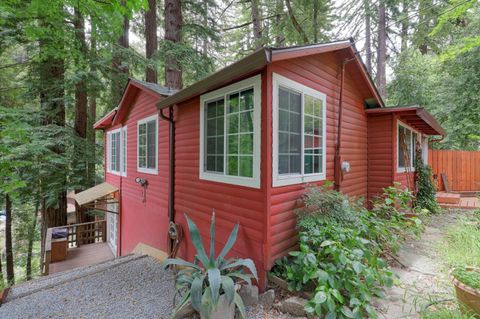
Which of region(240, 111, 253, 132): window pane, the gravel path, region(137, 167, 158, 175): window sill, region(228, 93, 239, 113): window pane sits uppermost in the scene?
region(228, 93, 239, 113): window pane

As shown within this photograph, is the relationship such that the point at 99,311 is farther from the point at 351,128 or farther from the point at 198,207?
the point at 351,128

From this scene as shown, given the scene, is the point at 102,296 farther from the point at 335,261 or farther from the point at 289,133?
the point at 289,133

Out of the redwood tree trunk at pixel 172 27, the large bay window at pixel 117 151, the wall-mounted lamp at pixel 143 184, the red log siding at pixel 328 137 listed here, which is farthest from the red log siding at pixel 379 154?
the large bay window at pixel 117 151

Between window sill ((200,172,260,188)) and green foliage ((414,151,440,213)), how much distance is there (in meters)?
6.91

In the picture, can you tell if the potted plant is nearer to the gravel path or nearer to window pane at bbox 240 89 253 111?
window pane at bbox 240 89 253 111

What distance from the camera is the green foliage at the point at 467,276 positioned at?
239cm

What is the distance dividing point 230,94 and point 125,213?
20.2 feet

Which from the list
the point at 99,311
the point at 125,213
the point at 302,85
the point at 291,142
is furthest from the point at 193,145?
the point at 125,213

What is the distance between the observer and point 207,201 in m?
4.25

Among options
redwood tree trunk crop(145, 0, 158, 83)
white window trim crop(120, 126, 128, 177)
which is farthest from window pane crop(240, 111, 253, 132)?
redwood tree trunk crop(145, 0, 158, 83)

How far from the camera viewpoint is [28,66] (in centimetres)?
888

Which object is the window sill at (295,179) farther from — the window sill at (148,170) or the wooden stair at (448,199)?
the wooden stair at (448,199)

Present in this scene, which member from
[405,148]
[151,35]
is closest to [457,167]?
[405,148]

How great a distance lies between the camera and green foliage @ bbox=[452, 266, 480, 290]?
2.39 m
